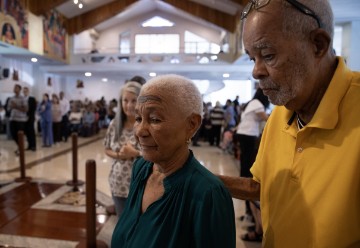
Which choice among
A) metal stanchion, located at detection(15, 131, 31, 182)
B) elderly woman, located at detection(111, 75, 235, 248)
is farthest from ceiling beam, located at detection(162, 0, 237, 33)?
elderly woman, located at detection(111, 75, 235, 248)

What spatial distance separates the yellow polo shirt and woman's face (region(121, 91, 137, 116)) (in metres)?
1.61

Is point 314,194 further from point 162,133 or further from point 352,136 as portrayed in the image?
point 162,133

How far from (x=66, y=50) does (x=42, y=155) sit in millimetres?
8930

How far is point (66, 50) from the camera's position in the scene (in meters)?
15.3

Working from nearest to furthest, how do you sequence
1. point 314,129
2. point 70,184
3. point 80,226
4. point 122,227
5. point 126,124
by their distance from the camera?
point 314,129 < point 122,227 < point 126,124 < point 80,226 < point 70,184

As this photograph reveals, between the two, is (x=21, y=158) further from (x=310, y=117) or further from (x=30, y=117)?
(x=310, y=117)

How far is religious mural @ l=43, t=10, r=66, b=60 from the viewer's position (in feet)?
43.0

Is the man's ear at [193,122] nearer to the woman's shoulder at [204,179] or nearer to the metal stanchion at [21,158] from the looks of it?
the woman's shoulder at [204,179]

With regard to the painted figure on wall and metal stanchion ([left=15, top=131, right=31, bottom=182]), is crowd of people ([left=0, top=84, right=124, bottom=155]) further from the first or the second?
metal stanchion ([left=15, top=131, right=31, bottom=182])

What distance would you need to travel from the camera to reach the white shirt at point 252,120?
4.18 metres

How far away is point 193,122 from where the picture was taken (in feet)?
3.89

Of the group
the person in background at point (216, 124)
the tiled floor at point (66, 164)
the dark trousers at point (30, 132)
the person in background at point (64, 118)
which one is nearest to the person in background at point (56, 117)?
the person in background at point (64, 118)

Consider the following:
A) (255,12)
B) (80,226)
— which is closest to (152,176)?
(255,12)

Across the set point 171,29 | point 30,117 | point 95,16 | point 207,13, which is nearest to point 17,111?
point 30,117
